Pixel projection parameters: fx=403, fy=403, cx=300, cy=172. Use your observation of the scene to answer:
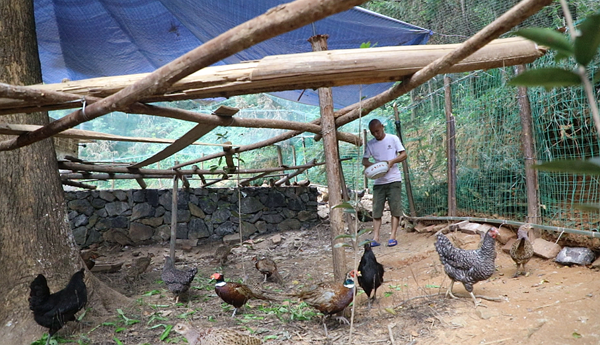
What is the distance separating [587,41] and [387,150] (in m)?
5.28

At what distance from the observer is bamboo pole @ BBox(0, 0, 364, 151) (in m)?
1.40

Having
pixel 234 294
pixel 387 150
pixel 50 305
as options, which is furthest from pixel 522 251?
pixel 50 305

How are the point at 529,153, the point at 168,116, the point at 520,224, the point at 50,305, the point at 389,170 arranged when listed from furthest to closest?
the point at 389,170 → the point at 520,224 → the point at 529,153 → the point at 50,305 → the point at 168,116

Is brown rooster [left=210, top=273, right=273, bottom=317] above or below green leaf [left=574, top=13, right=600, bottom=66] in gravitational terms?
below

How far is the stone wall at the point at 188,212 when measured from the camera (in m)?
8.17

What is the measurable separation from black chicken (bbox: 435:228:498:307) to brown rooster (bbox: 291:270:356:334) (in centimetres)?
100

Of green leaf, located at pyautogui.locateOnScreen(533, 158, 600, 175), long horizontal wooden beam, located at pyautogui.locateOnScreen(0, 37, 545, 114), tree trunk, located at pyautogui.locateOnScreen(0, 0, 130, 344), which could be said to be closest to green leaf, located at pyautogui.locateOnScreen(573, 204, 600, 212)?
green leaf, located at pyautogui.locateOnScreen(533, 158, 600, 175)

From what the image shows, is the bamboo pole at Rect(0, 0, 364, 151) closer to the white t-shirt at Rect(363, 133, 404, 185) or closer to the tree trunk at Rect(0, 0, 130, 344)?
the tree trunk at Rect(0, 0, 130, 344)

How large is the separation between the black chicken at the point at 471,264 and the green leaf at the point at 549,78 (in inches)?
129

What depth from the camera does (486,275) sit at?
370 centimetres

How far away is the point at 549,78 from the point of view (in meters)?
0.79

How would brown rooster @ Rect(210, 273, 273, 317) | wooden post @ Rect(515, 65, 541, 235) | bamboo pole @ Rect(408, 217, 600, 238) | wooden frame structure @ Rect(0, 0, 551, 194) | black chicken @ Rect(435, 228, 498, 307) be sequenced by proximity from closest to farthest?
1. wooden frame structure @ Rect(0, 0, 551, 194)
2. black chicken @ Rect(435, 228, 498, 307)
3. bamboo pole @ Rect(408, 217, 600, 238)
4. brown rooster @ Rect(210, 273, 273, 317)
5. wooden post @ Rect(515, 65, 541, 235)

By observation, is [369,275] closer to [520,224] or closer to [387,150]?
[520,224]

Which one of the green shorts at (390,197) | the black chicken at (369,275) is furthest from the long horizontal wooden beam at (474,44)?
the green shorts at (390,197)
